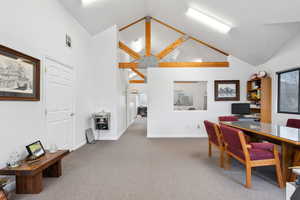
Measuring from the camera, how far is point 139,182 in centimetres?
241

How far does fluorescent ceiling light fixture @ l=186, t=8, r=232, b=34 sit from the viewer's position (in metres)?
4.10

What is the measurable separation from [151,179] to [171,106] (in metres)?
3.26

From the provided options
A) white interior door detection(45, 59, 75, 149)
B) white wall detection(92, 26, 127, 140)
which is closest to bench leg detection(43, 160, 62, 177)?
white interior door detection(45, 59, 75, 149)

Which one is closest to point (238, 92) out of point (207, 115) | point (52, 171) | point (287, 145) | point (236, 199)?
point (207, 115)

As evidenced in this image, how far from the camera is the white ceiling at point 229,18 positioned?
3180 millimetres

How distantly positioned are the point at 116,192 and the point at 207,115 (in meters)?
4.20

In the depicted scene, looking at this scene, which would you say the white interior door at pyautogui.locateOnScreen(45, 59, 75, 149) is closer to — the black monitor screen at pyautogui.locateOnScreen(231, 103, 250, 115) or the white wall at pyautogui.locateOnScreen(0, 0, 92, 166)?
the white wall at pyautogui.locateOnScreen(0, 0, 92, 166)

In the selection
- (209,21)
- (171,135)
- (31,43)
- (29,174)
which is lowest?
(171,135)

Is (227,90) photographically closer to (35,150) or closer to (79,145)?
(79,145)

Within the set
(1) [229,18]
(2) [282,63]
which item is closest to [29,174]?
(1) [229,18]

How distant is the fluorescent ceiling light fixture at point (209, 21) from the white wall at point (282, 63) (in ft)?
4.93

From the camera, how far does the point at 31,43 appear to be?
8.59ft

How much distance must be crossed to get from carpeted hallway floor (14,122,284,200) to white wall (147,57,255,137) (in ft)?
5.65

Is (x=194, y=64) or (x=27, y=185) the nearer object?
(x=27, y=185)
